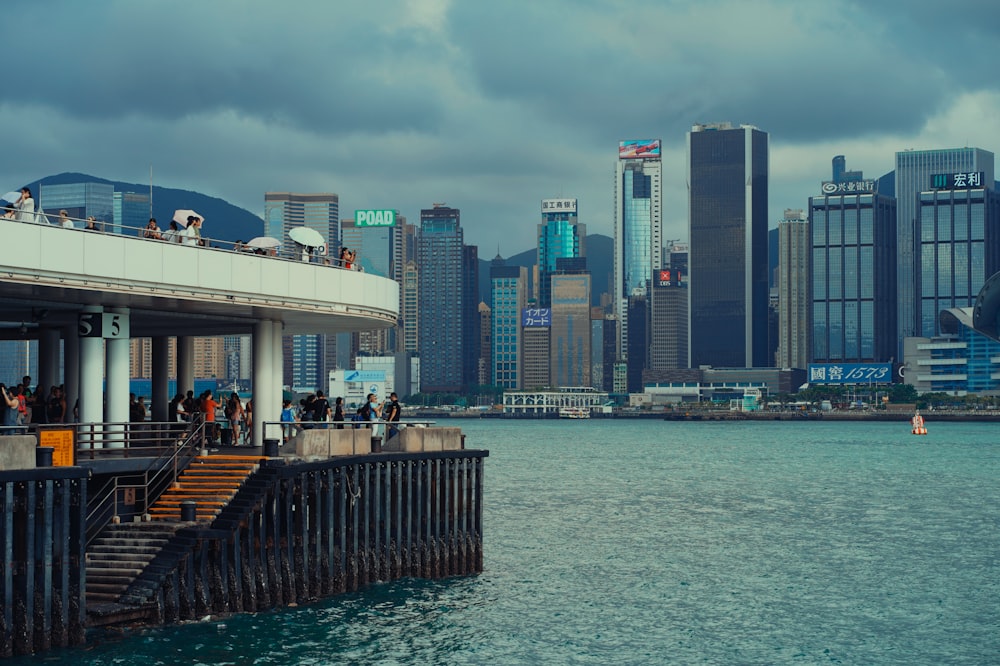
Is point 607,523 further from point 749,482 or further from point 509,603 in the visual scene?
point 749,482

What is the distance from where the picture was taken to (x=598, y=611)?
40.2m

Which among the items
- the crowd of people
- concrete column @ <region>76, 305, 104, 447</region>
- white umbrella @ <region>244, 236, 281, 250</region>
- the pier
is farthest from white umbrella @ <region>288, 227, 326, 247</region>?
the crowd of people

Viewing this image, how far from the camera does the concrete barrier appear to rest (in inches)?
1091

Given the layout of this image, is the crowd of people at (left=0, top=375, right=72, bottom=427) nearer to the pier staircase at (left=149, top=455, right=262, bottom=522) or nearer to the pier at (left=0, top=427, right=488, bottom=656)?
the pier at (left=0, top=427, right=488, bottom=656)

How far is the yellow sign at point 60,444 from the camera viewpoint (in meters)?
30.7

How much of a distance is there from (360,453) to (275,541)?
172 inches

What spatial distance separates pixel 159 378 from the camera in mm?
48875

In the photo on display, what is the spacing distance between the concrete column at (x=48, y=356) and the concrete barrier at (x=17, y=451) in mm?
16871

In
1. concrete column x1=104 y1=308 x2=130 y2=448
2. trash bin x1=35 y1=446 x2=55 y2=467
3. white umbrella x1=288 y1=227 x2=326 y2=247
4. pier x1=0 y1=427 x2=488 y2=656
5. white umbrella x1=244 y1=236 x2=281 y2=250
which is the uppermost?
white umbrella x1=288 y1=227 x2=326 y2=247

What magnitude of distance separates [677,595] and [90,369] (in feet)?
63.0

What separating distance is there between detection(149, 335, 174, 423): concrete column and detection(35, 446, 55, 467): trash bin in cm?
1777

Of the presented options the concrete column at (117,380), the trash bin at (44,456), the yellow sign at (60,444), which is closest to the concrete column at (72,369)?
the concrete column at (117,380)

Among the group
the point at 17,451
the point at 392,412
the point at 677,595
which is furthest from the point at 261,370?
the point at 677,595

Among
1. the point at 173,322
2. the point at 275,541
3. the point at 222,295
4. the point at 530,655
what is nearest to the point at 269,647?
the point at 275,541
